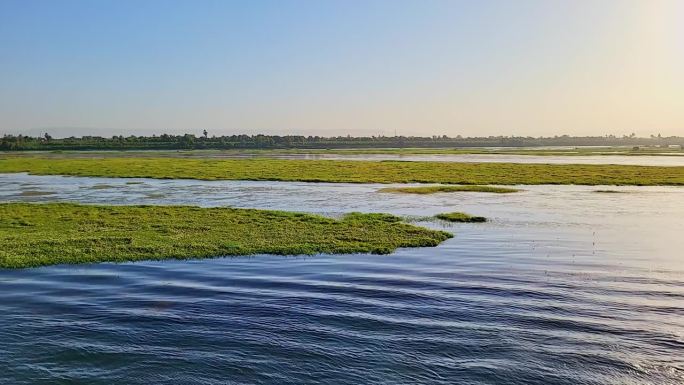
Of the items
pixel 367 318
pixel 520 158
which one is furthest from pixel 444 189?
pixel 520 158

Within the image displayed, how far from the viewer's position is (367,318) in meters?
13.4

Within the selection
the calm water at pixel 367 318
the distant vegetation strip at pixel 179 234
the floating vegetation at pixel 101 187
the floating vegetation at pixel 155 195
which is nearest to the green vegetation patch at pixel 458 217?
the distant vegetation strip at pixel 179 234

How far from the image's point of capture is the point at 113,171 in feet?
221

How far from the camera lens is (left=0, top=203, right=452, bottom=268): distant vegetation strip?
1978 cm

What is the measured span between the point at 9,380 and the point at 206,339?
3470 millimetres

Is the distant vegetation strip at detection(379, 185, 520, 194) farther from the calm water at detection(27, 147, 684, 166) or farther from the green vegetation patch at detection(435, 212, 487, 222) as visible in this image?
the calm water at detection(27, 147, 684, 166)

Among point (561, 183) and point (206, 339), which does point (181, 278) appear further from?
point (561, 183)

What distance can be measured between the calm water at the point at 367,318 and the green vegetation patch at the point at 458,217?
17.1 feet

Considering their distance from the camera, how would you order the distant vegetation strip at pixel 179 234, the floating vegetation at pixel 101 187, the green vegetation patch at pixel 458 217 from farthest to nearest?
the floating vegetation at pixel 101 187 → the green vegetation patch at pixel 458 217 → the distant vegetation strip at pixel 179 234

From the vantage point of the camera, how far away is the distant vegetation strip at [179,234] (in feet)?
64.9

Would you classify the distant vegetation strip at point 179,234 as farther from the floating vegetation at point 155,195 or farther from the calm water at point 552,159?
the calm water at point 552,159

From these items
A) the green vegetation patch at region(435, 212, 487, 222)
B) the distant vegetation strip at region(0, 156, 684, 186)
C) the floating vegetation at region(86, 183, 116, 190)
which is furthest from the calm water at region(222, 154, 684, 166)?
the green vegetation patch at region(435, 212, 487, 222)

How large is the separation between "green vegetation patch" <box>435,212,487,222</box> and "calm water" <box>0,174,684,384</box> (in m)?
5.22

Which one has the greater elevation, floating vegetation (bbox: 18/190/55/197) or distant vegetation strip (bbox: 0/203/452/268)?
floating vegetation (bbox: 18/190/55/197)
